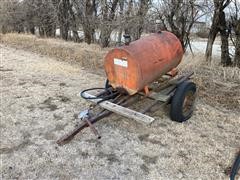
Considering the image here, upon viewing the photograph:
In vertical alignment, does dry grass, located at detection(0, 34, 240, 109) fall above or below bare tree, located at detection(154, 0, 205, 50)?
below

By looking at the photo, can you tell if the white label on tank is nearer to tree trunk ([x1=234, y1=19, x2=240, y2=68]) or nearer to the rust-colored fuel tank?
the rust-colored fuel tank

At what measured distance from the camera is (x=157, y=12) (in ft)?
25.1

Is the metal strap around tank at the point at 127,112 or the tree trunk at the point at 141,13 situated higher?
the tree trunk at the point at 141,13

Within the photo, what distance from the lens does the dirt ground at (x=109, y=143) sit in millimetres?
2822

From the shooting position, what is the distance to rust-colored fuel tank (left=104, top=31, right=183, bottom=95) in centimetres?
350

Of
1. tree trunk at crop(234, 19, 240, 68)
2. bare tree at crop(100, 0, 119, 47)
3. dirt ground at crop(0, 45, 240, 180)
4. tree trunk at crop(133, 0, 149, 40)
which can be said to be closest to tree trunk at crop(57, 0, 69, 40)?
bare tree at crop(100, 0, 119, 47)

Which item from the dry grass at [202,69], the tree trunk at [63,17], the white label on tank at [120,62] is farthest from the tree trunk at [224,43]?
the tree trunk at [63,17]

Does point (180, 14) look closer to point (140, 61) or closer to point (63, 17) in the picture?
point (140, 61)

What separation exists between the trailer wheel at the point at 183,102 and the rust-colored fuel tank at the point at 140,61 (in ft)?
1.23

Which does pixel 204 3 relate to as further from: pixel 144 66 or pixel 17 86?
pixel 17 86

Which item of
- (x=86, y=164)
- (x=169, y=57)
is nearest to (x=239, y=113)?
(x=169, y=57)

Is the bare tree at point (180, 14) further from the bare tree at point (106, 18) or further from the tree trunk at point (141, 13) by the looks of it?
the bare tree at point (106, 18)

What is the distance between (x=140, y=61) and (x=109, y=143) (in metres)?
1.05

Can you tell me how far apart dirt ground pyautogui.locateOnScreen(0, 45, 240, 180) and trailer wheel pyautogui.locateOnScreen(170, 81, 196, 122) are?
11cm
